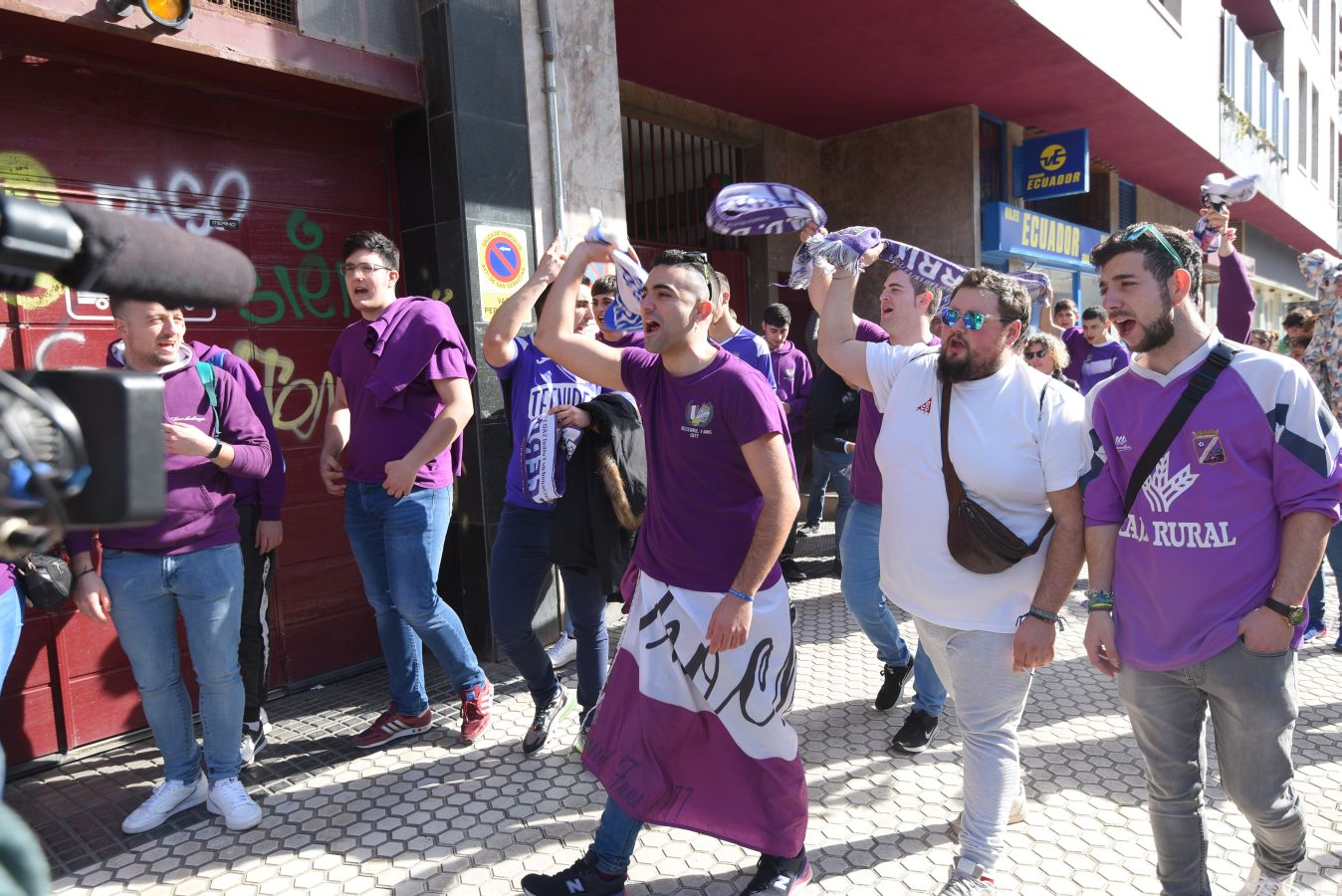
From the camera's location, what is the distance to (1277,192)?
1617cm

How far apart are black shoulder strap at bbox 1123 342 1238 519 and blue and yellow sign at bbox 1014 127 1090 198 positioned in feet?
28.9

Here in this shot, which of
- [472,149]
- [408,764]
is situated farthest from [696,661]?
[472,149]

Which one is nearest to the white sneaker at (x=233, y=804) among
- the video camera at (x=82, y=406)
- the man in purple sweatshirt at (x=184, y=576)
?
the man in purple sweatshirt at (x=184, y=576)

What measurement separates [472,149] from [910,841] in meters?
3.91

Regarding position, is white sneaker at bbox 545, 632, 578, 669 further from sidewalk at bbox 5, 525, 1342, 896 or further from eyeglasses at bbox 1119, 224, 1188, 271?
eyeglasses at bbox 1119, 224, 1188, 271

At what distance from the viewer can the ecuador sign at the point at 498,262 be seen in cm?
468

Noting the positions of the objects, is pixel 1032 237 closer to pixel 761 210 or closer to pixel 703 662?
pixel 761 210

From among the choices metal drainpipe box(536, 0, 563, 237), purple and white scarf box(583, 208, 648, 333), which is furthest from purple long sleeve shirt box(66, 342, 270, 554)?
metal drainpipe box(536, 0, 563, 237)

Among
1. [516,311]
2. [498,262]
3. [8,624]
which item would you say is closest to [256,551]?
[8,624]

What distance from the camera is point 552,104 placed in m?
5.02

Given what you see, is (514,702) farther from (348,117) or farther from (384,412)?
(348,117)

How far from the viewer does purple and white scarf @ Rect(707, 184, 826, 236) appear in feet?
12.1

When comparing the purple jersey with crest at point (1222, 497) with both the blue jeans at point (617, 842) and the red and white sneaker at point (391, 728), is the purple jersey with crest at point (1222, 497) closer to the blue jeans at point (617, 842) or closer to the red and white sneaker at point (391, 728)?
the blue jeans at point (617, 842)

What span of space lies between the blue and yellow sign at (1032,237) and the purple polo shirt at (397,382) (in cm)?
788
